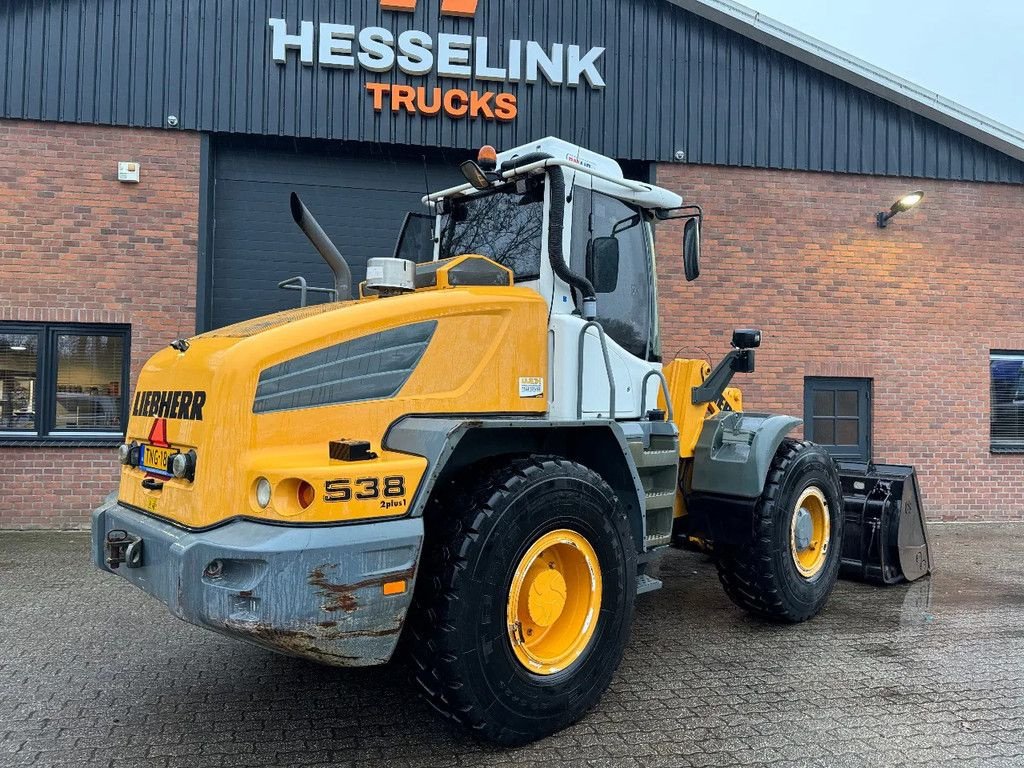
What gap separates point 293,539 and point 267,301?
Result: 7.02 meters

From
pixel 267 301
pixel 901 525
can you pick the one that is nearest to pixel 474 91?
pixel 267 301

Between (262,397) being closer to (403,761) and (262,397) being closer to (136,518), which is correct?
(136,518)

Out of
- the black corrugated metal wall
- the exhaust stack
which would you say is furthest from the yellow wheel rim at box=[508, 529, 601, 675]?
the black corrugated metal wall

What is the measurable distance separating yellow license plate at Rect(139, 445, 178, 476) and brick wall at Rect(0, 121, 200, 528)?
552 cm

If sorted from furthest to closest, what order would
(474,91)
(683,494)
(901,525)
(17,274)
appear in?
(474,91) < (17,274) < (901,525) < (683,494)

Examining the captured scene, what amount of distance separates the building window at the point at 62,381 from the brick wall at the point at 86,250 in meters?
0.20

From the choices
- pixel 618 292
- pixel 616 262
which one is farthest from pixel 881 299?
pixel 616 262

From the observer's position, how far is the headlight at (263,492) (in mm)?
3195

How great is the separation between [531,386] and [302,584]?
1593 millimetres

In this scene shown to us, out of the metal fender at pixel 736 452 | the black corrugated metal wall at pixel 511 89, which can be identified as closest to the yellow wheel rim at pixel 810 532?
the metal fender at pixel 736 452

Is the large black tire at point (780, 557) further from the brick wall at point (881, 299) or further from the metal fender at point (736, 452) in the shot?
the brick wall at point (881, 299)

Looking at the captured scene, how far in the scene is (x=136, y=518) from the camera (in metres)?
3.73

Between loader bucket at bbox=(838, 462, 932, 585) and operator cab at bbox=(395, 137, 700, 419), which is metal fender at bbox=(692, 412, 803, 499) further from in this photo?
loader bucket at bbox=(838, 462, 932, 585)

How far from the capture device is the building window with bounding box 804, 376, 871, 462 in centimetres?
1038
